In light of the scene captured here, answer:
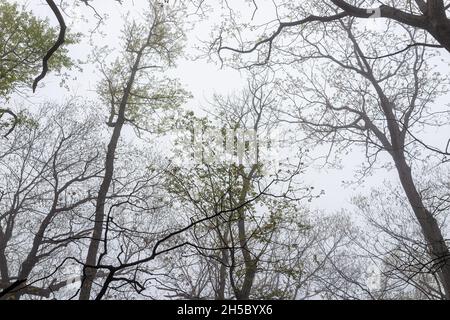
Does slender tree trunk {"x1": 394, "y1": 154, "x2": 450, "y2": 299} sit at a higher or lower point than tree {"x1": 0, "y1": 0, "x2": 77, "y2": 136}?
lower

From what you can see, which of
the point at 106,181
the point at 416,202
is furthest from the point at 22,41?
the point at 416,202

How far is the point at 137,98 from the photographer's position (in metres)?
12.4

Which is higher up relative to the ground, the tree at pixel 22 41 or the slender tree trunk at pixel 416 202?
the tree at pixel 22 41

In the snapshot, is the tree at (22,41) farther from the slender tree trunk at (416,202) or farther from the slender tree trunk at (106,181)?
the slender tree trunk at (416,202)

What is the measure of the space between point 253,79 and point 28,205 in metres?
9.42

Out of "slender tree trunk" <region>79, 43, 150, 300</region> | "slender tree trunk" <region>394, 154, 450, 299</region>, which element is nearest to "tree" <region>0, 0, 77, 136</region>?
"slender tree trunk" <region>79, 43, 150, 300</region>

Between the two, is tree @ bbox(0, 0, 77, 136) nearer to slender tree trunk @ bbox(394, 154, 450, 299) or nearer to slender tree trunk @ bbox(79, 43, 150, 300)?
slender tree trunk @ bbox(79, 43, 150, 300)

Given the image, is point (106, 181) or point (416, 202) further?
point (106, 181)

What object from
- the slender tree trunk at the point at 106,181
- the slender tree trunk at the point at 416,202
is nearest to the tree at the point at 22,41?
the slender tree trunk at the point at 106,181

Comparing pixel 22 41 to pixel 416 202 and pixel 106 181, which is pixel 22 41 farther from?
pixel 416 202

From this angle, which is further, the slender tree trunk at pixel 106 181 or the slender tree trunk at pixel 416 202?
the slender tree trunk at pixel 106 181
